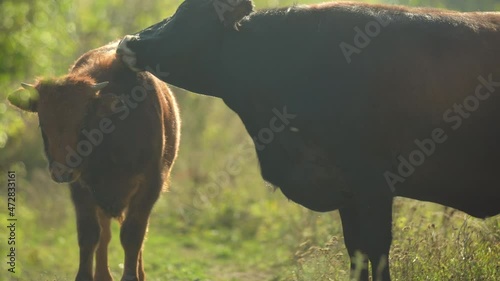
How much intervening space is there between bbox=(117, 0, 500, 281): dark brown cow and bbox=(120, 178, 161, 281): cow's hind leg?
123cm

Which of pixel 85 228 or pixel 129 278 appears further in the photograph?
pixel 85 228

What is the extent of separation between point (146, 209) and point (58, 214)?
555 centimetres

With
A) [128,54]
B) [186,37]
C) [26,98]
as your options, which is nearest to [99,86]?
[128,54]

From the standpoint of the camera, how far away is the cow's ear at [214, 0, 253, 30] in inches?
307

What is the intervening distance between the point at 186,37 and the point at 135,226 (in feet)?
5.88

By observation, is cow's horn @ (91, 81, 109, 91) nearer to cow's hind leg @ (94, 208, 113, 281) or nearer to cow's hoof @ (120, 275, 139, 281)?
cow's hind leg @ (94, 208, 113, 281)

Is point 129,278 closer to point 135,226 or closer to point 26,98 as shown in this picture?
point 135,226

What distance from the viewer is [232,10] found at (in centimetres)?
781

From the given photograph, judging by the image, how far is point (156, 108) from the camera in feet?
28.9

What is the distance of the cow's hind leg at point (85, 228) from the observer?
Answer: 8.55 m

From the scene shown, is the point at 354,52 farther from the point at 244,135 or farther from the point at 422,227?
the point at 244,135

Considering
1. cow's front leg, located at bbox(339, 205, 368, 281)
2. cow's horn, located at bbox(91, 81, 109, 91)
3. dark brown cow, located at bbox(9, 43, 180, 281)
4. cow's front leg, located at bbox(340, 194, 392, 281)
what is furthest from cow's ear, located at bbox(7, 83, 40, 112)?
cow's front leg, located at bbox(340, 194, 392, 281)

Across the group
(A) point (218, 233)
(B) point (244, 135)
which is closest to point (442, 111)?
(A) point (218, 233)

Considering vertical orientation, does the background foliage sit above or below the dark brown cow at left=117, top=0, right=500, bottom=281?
below
